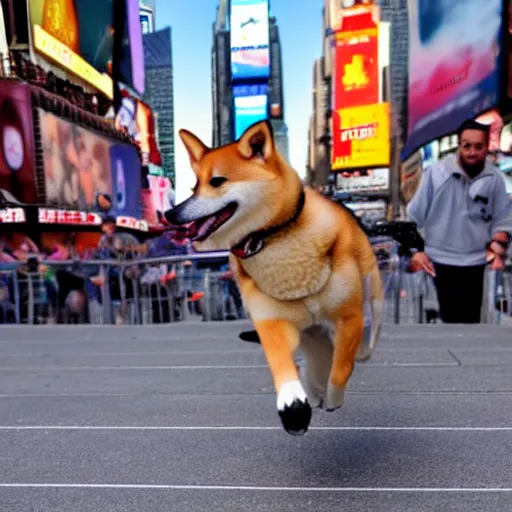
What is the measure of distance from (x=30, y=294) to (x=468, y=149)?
323 inches

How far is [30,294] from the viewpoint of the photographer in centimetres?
1169

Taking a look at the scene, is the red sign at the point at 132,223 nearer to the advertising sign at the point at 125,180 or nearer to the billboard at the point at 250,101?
the advertising sign at the point at 125,180

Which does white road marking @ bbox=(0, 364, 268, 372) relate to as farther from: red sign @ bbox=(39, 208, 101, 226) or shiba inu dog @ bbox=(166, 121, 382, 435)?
red sign @ bbox=(39, 208, 101, 226)

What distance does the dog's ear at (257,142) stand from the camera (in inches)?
57.4

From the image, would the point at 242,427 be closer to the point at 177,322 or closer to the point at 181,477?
the point at 181,477

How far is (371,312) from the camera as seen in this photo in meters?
1.88

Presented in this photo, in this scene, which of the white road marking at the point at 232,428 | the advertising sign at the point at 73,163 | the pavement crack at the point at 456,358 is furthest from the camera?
the advertising sign at the point at 73,163

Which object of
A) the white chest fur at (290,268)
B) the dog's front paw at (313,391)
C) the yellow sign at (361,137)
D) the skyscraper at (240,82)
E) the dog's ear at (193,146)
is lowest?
the dog's front paw at (313,391)

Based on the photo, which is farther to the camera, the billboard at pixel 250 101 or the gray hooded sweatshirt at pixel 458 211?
the billboard at pixel 250 101

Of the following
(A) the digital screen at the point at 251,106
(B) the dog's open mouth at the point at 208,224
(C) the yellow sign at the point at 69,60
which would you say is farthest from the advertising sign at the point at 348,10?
(B) the dog's open mouth at the point at 208,224

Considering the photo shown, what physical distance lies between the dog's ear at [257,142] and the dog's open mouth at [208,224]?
12 centimetres

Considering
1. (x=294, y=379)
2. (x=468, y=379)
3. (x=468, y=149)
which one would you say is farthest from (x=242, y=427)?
(x=468, y=149)

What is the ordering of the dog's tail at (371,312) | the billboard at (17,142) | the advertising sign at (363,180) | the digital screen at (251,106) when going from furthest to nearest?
the billboard at (17,142)
the advertising sign at (363,180)
the digital screen at (251,106)
the dog's tail at (371,312)

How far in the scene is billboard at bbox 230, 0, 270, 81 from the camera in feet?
32.5
